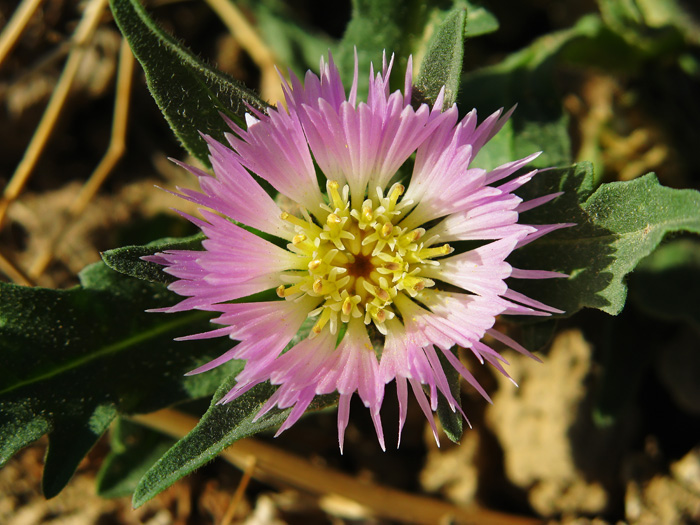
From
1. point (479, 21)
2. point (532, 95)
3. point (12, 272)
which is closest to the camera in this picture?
point (479, 21)

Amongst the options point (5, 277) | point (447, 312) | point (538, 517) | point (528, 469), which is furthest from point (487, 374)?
point (5, 277)

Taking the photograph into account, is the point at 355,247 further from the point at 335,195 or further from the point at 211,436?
the point at 211,436

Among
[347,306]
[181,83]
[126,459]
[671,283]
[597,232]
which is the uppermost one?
[181,83]

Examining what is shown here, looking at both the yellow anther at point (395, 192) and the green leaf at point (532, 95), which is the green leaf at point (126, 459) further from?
the green leaf at point (532, 95)

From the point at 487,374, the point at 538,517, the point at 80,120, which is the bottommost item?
the point at 538,517

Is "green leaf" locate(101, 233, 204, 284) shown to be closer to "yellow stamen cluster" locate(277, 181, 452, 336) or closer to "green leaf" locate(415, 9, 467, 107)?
"yellow stamen cluster" locate(277, 181, 452, 336)

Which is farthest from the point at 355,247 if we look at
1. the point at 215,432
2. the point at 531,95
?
the point at 531,95

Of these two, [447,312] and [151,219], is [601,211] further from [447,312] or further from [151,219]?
[151,219]
